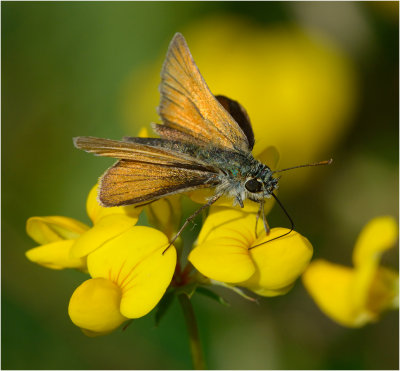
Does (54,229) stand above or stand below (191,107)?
below

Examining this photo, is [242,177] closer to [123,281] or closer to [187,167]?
[187,167]

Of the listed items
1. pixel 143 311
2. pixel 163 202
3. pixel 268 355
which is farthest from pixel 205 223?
pixel 268 355

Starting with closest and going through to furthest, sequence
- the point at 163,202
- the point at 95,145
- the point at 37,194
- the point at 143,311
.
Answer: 1. the point at 143,311
2. the point at 95,145
3. the point at 163,202
4. the point at 37,194

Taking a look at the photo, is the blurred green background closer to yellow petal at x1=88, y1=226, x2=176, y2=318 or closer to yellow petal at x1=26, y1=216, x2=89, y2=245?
yellow petal at x1=26, y1=216, x2=89, y2=245

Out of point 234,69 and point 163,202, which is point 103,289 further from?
point 234,69

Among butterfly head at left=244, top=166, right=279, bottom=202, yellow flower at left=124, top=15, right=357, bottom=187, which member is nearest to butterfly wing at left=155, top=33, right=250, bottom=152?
butterfly head at left=244, top=166, right=279, bottom=202

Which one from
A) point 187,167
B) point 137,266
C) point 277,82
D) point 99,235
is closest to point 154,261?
point 137,266
